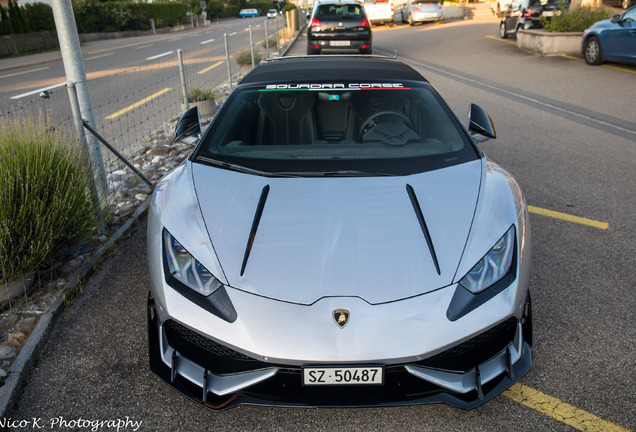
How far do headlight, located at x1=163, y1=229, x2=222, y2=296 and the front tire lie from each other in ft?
44.6

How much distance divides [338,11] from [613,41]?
801 centimetres

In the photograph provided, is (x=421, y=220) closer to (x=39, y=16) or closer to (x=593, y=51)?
(x=593, y=51)

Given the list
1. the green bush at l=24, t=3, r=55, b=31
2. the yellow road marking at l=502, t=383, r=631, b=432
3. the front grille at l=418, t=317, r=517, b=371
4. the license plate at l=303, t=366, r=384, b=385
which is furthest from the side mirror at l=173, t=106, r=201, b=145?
the green bush at l=24, t=3, r=55, b=31

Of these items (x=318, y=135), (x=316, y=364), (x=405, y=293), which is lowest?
(x=316, y=364)

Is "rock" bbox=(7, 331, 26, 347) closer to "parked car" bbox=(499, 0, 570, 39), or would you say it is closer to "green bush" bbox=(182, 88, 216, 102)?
"green bush" bbox=(182, 88, 216, 102)

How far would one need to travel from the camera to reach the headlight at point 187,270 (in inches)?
89.3

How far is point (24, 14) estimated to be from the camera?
2464 centimetres

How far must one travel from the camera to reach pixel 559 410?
7.93 ft

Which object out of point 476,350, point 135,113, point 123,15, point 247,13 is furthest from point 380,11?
point 247,13

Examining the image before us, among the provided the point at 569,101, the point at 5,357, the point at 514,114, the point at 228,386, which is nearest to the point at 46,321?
the point at 5,357

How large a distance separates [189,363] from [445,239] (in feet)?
4.17

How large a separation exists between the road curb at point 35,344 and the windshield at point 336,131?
4.32 ft

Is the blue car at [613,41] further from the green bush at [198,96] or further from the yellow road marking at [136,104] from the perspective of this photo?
the yellow road marking at [136,104]

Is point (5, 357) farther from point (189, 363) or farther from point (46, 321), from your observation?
point (189, 363)
